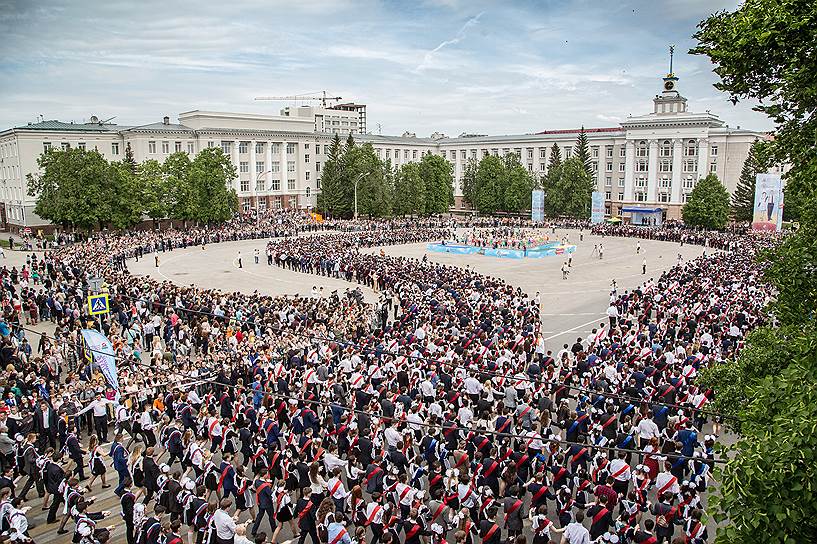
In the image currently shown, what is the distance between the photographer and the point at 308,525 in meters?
10.1

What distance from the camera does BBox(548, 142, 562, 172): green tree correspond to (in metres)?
89.2

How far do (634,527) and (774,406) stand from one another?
3.51 metres

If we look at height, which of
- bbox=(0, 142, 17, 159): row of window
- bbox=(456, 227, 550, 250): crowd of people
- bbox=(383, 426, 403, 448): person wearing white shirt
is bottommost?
bbox=(383, 426, 403, 448): person wearing white shirt

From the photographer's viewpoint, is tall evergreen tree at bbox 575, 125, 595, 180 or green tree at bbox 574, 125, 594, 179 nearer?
tall evergreen tree at bbox 575, 125, 595, 180

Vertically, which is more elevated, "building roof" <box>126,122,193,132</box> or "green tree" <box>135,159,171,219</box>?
"building roof" <box>126,122,193,132</box>

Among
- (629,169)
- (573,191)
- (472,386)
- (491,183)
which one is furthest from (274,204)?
(472,386)

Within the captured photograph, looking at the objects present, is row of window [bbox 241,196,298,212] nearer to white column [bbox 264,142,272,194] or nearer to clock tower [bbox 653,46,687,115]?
white column [bbox 264,142,272,194]

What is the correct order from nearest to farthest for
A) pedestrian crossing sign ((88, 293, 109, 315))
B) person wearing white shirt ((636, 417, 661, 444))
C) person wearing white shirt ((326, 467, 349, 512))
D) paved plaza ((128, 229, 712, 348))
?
person wearing white shirt ((326, 467, 349, 512)), person wearing white shirt ((636, 417, 661, 444)), pedestrian crossing sign ((88, 293, 109, 315)), paved plaza ((128, 229, 712, 348))

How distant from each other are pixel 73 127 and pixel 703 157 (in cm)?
7651

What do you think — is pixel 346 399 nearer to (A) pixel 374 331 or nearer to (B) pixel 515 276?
(A) pixel 374 331

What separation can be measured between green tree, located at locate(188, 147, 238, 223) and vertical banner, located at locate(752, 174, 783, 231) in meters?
49.3

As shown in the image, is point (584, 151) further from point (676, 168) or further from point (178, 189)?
point (178, 189)

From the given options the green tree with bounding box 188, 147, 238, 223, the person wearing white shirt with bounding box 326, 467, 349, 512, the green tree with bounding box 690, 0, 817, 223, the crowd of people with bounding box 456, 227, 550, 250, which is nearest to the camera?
the green tree with bounding box 690, 0, 817, 223

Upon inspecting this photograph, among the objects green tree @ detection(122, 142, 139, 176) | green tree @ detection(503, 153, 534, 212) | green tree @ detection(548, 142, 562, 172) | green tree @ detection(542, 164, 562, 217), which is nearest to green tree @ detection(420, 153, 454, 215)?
green tree @ detection(503, 153, 534, 212)
